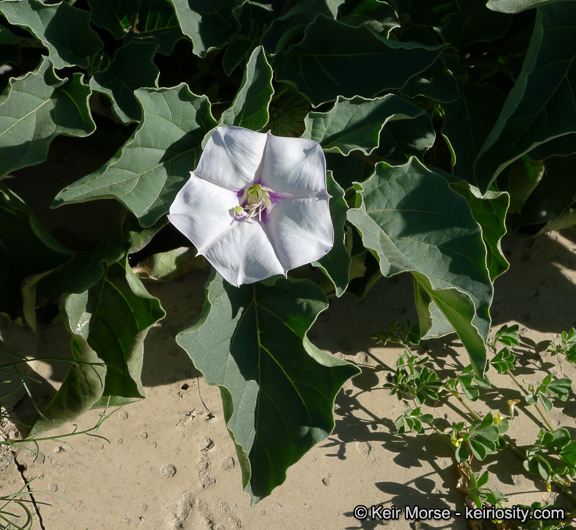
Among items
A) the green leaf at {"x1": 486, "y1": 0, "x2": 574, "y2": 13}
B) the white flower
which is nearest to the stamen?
the white flower

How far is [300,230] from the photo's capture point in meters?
1.35

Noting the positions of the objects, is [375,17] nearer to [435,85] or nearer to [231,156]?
[435,85]

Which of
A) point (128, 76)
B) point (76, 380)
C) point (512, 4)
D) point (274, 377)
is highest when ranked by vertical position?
point (512, 4)

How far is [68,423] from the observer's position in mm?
1812

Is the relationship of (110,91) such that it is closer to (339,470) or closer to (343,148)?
(343,148)

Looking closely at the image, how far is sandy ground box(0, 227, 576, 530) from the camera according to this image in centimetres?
174

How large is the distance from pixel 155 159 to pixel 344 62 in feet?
1.74

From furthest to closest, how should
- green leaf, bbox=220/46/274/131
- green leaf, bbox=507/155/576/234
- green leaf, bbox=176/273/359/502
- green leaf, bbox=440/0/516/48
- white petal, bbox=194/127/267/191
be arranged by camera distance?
green leaf, bbox=507/155/576/234, green leaf, bbox=440/0/516/48, green leaf, bbox=176/273/359/502, green leaf, bbox=220/46/274/131, white petal, bbox=194/127/267/191

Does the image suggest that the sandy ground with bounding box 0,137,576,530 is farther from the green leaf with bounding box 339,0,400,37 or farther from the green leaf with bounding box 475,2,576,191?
the green leaf with bounding box 339,0,400,37

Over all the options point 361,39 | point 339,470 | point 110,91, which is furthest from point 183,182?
point 339,470

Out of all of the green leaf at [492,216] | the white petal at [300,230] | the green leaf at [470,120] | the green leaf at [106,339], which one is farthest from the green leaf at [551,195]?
the green leaf at [106,339]

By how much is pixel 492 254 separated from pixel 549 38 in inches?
19.8

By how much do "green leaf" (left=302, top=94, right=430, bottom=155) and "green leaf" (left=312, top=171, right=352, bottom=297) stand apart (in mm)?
115

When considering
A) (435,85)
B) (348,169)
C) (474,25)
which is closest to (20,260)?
(348,169)
